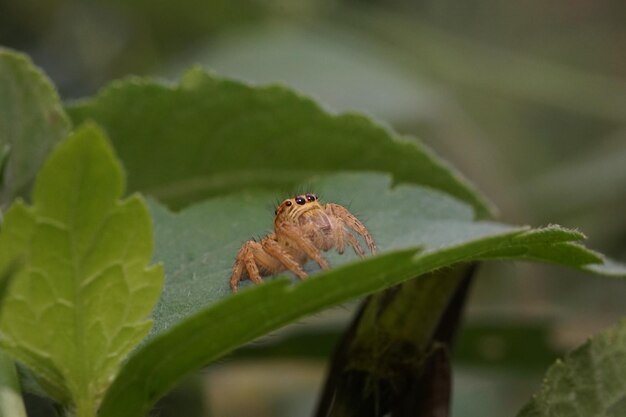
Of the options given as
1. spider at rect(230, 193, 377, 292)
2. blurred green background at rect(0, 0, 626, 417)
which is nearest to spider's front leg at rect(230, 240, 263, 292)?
spider at rect(230, 193, 377, 292)

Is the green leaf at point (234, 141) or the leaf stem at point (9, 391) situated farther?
the green leaf at point (234, 141)

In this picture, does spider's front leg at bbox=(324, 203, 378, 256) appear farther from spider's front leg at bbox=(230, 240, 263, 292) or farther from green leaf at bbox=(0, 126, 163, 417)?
green leaf at bbox=(0, 126, 163, 417)

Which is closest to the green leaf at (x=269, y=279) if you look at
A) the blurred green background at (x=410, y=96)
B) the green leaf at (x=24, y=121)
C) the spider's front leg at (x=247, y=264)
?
the spider's front leg at (x=247, y=264)

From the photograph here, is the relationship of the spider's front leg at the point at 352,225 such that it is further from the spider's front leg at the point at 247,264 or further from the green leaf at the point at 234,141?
the green leaf at the point at 234,141

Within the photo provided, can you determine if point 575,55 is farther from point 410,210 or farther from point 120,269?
point 120,269

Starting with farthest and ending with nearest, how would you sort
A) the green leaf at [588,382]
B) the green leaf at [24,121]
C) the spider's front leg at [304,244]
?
the green leaf at [24,121]
the spider's front leg at [304,244]
the green leaf at [588,382]

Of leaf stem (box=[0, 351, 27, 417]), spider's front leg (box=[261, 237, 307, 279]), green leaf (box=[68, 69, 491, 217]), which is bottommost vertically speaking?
leaf stem (box=[0, 351, 27, 417])

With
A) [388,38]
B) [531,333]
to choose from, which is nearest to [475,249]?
[531,333]
